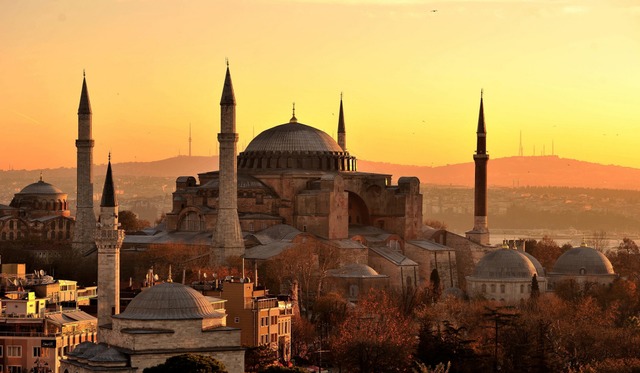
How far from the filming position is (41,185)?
116188 mm

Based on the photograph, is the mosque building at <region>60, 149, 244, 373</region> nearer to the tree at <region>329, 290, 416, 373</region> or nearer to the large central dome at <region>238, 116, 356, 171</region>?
the tree at <region>329, 290, 416, 373</region>

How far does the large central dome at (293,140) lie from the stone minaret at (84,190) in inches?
366

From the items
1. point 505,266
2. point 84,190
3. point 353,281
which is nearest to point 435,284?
point 505,266

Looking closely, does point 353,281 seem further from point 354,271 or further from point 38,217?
point 38,217

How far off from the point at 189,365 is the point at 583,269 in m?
40.2

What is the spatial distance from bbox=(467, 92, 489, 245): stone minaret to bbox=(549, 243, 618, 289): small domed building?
682 cm

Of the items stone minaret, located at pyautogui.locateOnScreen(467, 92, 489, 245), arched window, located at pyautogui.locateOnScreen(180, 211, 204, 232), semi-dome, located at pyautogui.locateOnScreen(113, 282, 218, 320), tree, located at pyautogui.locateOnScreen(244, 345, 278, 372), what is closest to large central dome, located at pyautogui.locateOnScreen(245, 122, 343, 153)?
arched window, located at pyautogui.locateOnScreen(180, 211, 204, 232)

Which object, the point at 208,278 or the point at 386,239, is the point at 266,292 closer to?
the point at 208,278

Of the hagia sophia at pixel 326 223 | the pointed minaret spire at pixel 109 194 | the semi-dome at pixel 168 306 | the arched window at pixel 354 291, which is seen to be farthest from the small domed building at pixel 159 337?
the arched window at pixel 354 291

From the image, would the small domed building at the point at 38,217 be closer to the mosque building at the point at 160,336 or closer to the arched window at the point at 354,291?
the arched window at the point at 354,291

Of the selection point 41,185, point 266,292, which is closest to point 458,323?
point 266,292

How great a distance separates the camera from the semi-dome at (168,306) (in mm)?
54125

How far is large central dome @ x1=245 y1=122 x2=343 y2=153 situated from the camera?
313 feet

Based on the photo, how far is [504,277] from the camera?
8331 cm
